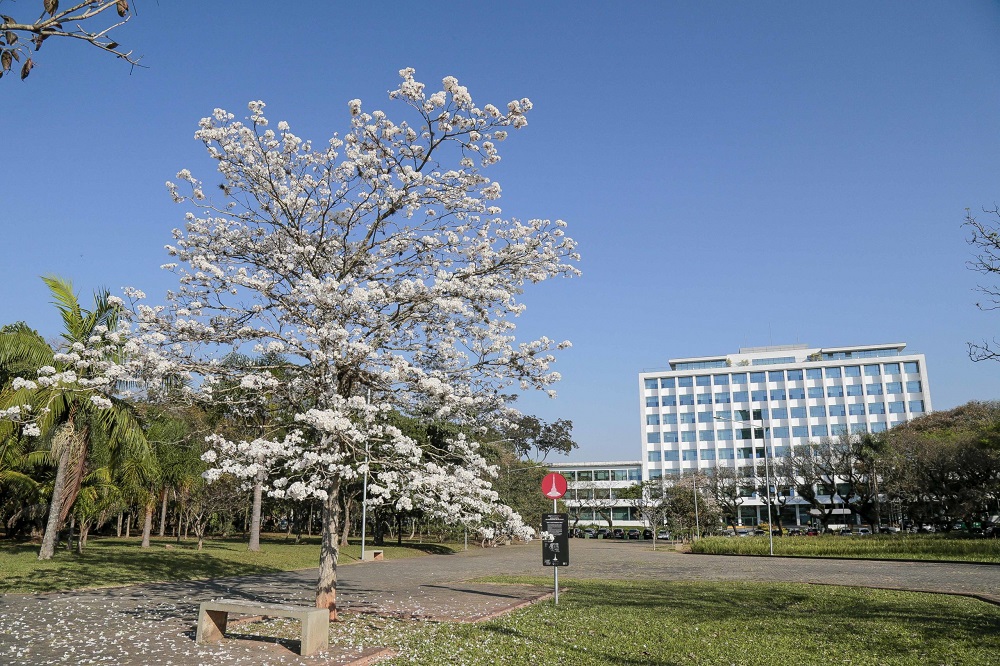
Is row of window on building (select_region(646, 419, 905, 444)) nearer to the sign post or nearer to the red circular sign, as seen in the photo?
the red circular sign

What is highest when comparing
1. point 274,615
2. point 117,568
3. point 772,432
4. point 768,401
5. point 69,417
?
point 768,401

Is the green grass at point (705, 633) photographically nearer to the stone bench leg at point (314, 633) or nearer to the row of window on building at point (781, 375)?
the stone bench leg at point (314, 633)

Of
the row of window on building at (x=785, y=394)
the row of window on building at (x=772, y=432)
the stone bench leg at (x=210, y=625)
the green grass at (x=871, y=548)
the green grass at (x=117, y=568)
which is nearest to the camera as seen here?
the stone bench leg at (x=210, y=625)

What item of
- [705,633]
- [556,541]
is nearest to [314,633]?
[705,633]

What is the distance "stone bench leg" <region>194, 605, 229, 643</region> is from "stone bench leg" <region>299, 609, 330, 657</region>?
1.36 metres

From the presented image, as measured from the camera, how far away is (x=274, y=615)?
827 cm

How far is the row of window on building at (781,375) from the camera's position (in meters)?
92.6

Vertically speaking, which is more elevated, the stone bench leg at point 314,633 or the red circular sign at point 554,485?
the red circular sign at point 554,485

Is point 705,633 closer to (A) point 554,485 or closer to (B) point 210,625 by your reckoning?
(A) point 554,485

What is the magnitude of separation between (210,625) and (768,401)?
9812 centimetres

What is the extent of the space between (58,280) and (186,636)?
14.2 meters

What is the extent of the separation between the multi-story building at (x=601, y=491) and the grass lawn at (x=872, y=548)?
200ft

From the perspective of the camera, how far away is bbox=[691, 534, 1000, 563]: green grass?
28016 millimetres

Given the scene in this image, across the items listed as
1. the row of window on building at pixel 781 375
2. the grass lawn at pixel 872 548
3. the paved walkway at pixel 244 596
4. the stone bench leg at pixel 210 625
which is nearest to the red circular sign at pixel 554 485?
the paved walkway at pixel 244 596
